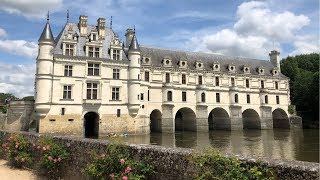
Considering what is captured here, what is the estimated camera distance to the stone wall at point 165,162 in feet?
14.5

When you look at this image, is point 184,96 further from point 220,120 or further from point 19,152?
point 19,152

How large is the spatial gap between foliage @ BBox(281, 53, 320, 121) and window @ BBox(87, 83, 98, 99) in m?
32.6

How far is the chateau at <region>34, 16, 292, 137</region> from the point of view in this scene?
101 ft

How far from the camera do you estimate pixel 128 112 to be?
34.0 m

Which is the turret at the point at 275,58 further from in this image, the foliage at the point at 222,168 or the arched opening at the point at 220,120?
the foliage at the point at 222,168

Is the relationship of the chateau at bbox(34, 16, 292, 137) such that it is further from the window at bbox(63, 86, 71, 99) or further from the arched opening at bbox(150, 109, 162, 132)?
the arched opening at bbox(150, 109, 162, 132)

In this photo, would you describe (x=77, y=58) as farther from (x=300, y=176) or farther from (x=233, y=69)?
(x=300, y=176)

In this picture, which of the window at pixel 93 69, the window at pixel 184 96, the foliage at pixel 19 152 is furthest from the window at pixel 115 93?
the foliage at pixel 19 152

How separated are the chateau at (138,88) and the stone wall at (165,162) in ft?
65.7

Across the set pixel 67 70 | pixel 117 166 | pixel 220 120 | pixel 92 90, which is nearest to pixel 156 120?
pixel 92 90

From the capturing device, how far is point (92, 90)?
32.4 m

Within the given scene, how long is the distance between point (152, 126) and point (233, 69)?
1562 centimetres

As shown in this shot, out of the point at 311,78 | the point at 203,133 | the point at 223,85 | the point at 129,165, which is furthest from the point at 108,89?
the point at 311,78

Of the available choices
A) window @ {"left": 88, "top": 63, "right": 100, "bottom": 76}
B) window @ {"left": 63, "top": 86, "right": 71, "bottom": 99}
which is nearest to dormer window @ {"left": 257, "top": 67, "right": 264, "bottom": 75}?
window @ {"left": 88, "top": 63, "right": 100, "bottom": 76}
